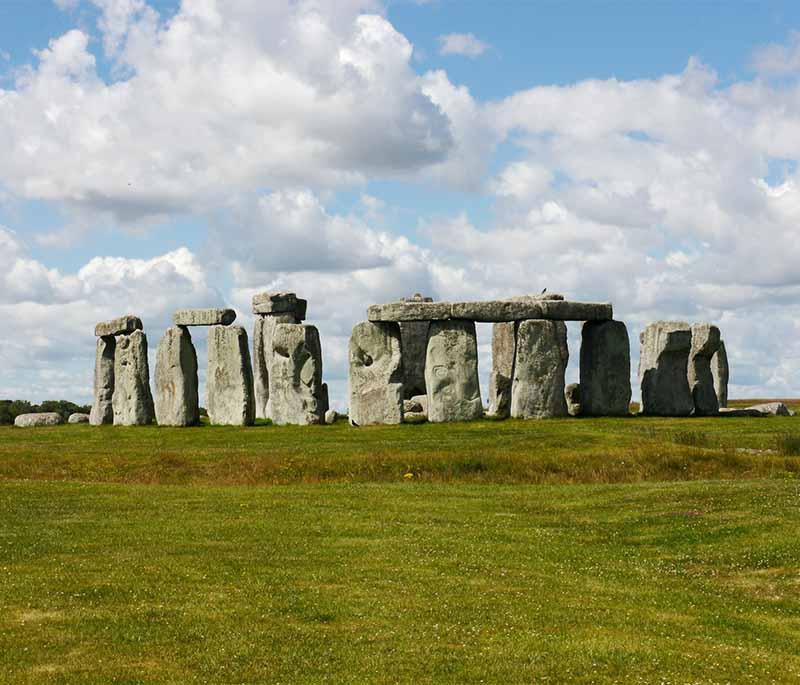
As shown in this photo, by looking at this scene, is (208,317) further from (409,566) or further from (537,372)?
(409,566)

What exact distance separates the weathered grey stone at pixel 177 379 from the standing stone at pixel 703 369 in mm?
17533

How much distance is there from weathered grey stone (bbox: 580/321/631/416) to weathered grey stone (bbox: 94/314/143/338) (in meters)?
16.8

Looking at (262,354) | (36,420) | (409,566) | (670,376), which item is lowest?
(409,566)

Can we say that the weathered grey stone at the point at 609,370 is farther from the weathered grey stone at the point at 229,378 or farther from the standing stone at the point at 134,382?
the standing stone at the point at 134,382

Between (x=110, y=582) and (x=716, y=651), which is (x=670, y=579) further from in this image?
(x=110, y=582)

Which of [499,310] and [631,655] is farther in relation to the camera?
[499,310]

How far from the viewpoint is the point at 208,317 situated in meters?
44.2

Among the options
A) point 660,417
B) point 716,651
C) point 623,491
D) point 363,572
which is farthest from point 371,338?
point 716,651

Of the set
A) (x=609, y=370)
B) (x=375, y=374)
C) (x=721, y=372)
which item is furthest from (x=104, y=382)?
(x=721, y=372)

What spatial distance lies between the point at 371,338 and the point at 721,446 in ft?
43.1

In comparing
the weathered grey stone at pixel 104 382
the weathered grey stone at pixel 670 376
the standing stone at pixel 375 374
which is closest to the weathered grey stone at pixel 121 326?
the weathered grey stone at pixel 104 382

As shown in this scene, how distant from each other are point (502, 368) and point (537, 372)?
591 centimetres

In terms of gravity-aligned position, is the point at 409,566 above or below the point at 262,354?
below

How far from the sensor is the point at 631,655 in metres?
13.0
